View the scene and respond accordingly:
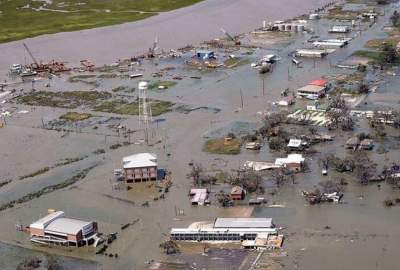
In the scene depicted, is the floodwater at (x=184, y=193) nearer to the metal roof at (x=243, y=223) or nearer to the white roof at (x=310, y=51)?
the metal roof at (x=243, y=223)

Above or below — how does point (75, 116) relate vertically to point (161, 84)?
below

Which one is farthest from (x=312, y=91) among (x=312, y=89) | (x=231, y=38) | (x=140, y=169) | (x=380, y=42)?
(x=231, y=38)

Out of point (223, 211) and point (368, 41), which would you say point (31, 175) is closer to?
point (223, 211)

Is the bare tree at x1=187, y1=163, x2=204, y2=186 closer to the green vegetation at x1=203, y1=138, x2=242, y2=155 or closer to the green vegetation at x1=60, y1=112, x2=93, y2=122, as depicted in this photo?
the green vegetation at x1=203, y1=138, x2=242, y2=155

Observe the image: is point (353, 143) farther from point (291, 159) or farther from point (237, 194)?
point (237, 194)

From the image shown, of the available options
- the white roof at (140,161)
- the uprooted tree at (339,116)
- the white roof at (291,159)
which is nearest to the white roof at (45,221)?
the white roof at (140,161)

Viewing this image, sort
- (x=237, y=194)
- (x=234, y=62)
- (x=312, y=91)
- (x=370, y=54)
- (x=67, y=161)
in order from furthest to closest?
(x=234, y=62), (x=370, y=54), (x=312, y=91), (x=67, y=161), (x=237, y=194)

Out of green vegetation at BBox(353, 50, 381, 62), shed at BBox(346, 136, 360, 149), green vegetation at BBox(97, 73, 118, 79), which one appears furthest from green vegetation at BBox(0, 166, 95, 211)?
green vegetation at BBox(353, 50, 381, 62)
